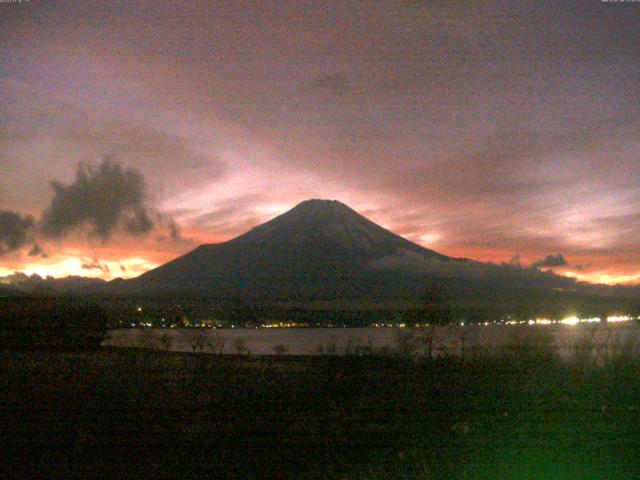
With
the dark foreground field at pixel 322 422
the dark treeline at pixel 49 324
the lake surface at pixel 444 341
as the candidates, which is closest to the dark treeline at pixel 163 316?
the dark treeline at pixel 49 324

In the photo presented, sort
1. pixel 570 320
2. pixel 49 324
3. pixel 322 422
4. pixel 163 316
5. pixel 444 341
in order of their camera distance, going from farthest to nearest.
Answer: pixel 163 316, pixel 570 320, pixel 444 341, pixel 49 324, pixel 322 422

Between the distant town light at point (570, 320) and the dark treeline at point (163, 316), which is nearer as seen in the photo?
the dark treeline at point (163, 316)

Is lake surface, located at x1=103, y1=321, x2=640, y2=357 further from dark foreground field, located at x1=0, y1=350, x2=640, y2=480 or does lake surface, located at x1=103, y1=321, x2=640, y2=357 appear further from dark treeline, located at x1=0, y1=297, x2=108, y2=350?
dark foreground field, located at x1=0, y1=350, x2=640, y2=480

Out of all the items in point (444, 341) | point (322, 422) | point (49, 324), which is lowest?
point (322, 422)

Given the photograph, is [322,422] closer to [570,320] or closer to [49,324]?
[49,324]

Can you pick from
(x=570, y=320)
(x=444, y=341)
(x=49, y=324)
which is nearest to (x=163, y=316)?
(x=49, y=324)

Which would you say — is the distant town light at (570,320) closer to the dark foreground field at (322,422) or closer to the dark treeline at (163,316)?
the dark treeline at (163,316)

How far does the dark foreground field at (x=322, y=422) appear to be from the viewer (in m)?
6.25

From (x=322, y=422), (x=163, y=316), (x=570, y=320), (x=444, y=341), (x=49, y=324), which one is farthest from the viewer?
(x=163, y=316)

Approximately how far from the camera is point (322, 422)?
8023 millimetres

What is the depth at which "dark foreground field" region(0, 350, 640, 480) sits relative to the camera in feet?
20.5

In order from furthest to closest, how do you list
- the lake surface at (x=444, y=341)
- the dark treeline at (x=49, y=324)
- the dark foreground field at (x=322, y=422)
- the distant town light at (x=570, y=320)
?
the distant town light at (x=570, y=320), the dark treeline at (x=49, y=324), the lake surface at (x=444, y=341), the dark foreground field at (x=322, y=422)

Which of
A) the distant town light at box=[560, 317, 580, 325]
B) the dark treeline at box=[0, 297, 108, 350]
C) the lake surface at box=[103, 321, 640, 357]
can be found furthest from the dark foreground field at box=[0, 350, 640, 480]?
the distant town light at box=[560, 317, 580, 325]

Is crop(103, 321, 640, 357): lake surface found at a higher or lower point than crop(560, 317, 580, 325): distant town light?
lower
